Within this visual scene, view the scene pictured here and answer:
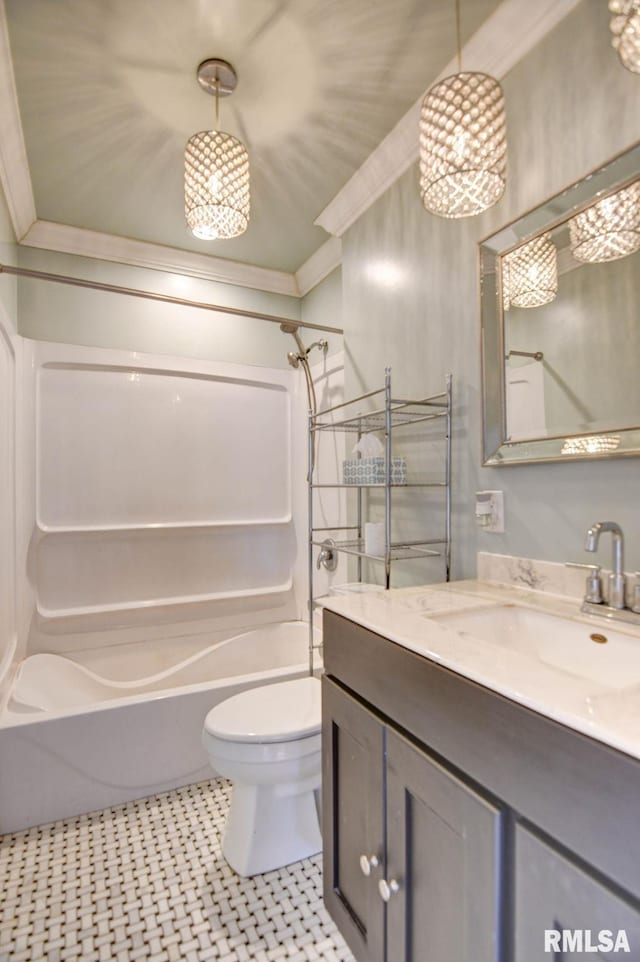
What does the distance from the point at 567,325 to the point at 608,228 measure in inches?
8.9

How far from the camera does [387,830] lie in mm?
906

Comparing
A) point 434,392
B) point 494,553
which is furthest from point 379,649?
point 434,392

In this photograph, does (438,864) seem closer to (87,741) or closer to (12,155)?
(87,741)

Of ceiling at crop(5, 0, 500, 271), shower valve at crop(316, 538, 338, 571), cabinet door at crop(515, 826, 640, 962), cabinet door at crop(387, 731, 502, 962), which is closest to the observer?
cabinet door at crop(515, 826, 640, 962)

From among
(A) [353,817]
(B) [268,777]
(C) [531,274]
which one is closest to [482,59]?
(C) [531,274]

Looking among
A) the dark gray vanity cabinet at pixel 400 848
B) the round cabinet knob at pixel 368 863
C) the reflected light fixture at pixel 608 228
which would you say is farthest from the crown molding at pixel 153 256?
the round cabinet knob at pixel 368 863

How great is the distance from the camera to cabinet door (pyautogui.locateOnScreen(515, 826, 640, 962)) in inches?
20.2

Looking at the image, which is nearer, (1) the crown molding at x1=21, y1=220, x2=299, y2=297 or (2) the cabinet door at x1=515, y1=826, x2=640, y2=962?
(2) the cabinet door at x1=515, y1=826, x2=640, y2=962

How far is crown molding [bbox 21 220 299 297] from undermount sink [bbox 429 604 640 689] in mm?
2450

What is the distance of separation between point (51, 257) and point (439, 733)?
281cm

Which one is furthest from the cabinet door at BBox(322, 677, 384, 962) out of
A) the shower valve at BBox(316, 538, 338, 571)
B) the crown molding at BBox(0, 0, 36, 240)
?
the crown molding at BBox(0, 0, 36, 240)

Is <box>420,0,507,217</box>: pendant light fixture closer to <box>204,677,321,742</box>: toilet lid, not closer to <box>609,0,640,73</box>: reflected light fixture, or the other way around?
<box>609,0,640,73</box>: reflected light fixture

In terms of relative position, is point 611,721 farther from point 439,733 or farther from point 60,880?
point 60,880

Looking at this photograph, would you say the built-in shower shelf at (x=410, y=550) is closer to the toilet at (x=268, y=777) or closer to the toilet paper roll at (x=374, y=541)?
the toilet paper roll at (x=374, y=541)
